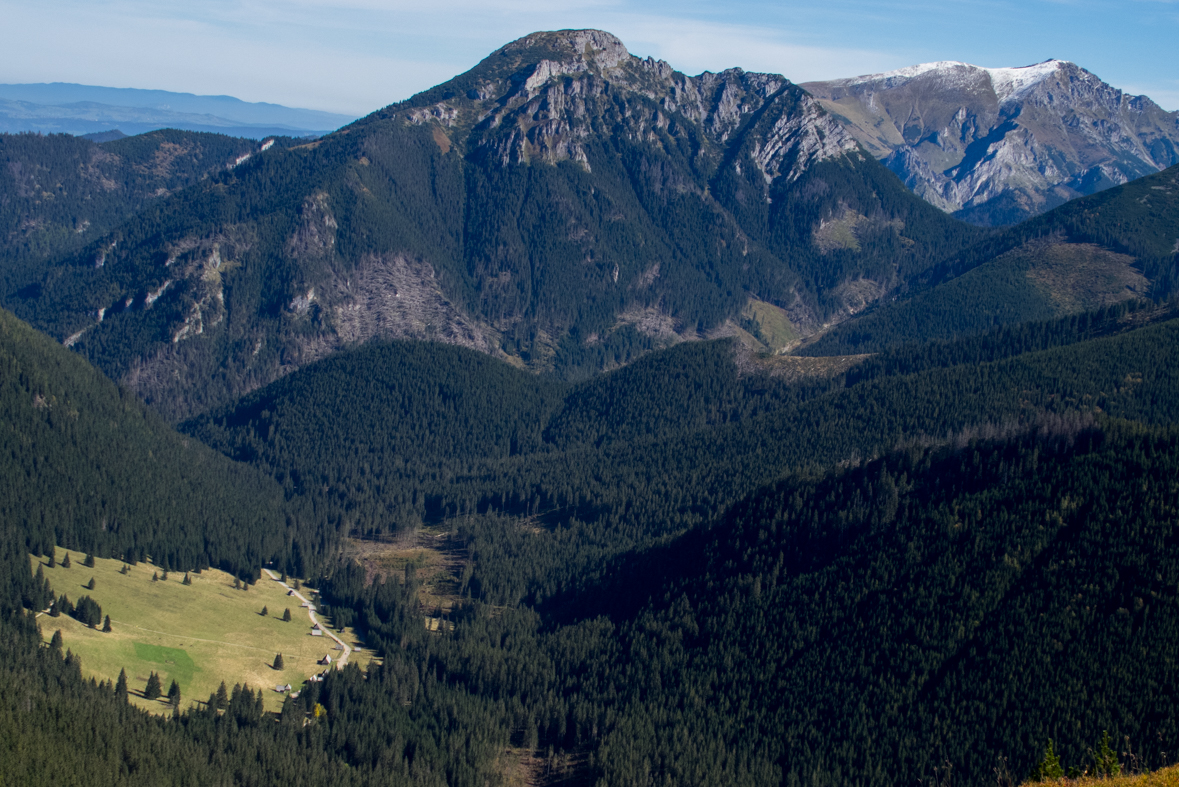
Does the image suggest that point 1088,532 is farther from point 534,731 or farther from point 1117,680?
point 534,731

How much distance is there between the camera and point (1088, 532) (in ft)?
579

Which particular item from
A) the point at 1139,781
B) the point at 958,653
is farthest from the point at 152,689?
the point at 1139,781

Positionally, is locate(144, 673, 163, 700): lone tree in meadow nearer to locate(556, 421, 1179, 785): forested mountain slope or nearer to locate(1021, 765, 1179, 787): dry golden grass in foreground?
locate(556, 421, 1179, 785): forested mountain slope

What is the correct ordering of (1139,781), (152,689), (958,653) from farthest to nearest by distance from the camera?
(152,689)
(958,653)
(1139,781)

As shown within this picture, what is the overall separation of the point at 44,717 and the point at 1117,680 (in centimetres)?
14766

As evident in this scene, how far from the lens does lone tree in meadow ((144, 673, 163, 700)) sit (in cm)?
17425

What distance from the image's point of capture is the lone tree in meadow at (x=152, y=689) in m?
174

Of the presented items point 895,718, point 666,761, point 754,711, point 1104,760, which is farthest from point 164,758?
point 1104,760

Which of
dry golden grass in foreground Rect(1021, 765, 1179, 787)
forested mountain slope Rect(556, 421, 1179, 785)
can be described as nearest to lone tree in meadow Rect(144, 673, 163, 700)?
forested mountain slope Rect(556, 421, 1179, 785)

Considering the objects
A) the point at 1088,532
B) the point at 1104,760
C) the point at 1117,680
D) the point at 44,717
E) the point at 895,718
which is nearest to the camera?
the point at 1104,760

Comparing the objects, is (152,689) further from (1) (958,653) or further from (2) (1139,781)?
(2) (1139,781)

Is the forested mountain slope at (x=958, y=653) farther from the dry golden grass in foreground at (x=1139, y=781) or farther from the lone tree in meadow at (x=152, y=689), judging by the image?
the lone tree in meadow at (x=152, y=689)

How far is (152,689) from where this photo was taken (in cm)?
17438

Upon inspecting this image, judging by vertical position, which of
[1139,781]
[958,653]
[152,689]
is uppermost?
[1139,781]
